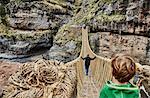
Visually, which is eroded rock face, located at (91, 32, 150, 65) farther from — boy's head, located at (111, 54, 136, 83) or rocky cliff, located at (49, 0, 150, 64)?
boy's head, located at (111, 54, 136, 83)

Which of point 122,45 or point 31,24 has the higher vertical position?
point 31,24

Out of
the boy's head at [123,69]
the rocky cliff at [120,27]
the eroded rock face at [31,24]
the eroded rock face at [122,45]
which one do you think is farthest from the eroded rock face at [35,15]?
the boy's head at [123,69]

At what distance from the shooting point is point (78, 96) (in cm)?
331

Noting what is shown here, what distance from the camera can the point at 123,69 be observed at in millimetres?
1332

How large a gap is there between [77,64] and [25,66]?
1.26m

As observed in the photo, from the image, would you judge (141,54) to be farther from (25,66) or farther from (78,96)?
(25,66)

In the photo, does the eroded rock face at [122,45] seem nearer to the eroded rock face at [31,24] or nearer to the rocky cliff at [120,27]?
the rocky cliff at [120,27]

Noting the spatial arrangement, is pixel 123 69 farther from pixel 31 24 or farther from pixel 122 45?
pixel 31 24

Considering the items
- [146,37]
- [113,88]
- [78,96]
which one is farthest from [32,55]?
[113,88]

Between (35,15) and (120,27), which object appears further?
(35,15)

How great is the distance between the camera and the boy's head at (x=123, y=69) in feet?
4.37

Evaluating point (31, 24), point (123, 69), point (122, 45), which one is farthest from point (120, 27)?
point (123, 69)

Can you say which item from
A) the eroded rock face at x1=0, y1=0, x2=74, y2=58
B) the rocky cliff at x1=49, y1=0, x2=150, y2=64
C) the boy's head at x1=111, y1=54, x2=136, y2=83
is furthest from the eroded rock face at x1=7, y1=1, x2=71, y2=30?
the boy's head at x1=111, y1=54, x2=136, y2=83

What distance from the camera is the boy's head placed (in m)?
1.33
